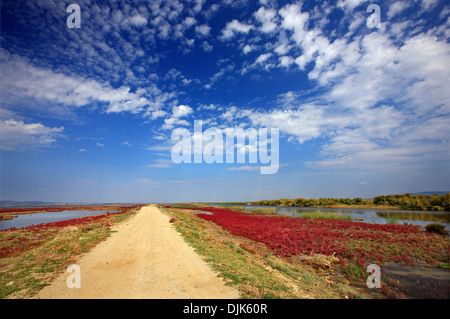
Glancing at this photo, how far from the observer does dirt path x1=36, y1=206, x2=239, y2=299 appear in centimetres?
685

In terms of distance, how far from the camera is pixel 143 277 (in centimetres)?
834

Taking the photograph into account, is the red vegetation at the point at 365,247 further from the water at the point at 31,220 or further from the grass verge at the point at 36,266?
the water at the point at 31,220

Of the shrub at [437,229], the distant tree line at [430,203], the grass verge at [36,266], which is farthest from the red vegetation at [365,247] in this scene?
the distant tree line at [430,203]

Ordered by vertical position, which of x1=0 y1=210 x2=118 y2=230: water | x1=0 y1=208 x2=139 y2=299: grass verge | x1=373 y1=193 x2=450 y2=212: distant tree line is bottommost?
x1=0 y1=210 x2=118 y2=230: water

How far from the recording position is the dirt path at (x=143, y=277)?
22.5ft
